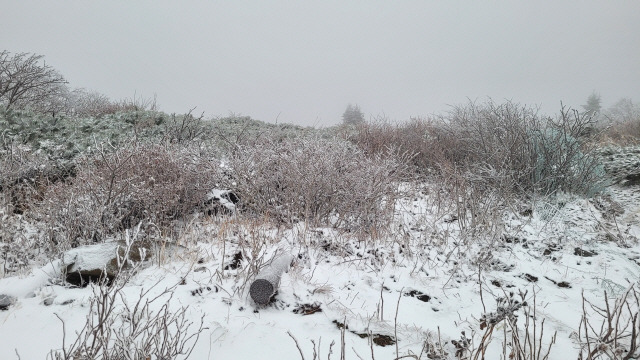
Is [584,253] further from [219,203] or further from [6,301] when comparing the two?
[6,301]

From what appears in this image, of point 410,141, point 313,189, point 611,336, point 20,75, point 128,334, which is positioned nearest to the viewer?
point 128,334

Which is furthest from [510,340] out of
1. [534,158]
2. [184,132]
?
[184,132]

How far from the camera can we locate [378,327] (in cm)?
231

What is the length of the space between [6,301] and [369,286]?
2779mm

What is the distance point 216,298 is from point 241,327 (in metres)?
0.41

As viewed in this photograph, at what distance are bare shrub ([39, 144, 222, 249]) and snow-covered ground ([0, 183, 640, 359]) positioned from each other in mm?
386

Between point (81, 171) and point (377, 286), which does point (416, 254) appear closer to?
point (377, 286)

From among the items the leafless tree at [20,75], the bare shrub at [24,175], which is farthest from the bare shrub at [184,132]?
the leafless tree at [20,75]

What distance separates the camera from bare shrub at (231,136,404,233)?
3.96 metres

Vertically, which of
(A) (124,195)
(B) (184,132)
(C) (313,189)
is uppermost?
(B) (184,132)

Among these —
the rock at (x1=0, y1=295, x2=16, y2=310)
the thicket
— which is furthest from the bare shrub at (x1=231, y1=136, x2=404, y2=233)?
the rock at (x1=0, y1=295, x2=16, y2=310)

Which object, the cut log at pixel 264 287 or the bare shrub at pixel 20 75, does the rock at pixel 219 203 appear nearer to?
the cut log at pixel 264 287

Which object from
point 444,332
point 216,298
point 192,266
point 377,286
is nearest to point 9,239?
point 192,266

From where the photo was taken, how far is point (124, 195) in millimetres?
3447
